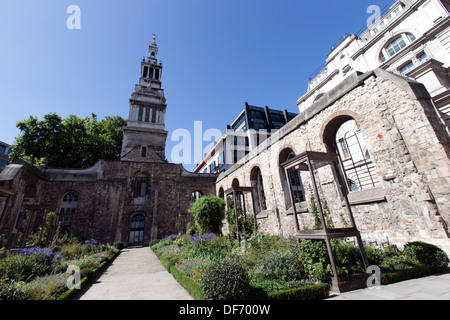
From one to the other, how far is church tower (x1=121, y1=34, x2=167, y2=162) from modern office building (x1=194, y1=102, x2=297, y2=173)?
8771 millimetres

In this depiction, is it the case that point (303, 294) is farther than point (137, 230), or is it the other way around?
point (137, 230)

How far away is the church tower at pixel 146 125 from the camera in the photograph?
2147 centimetres

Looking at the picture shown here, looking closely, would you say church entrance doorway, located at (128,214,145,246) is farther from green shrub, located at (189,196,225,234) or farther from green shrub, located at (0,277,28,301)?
green shrub, located at (0,277,28,301)

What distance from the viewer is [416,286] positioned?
3527mm

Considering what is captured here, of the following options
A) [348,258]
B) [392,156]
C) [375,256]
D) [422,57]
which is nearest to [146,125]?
[392,156]

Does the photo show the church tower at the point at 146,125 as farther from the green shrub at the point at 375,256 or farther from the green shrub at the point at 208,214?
the green shrub at the point at 375,256

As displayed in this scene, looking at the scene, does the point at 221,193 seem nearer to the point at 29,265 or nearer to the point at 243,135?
the point at 29,265

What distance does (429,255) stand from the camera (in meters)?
4.25

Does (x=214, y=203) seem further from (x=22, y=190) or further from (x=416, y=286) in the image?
(x=22, y=190)

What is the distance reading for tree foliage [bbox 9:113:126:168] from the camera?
20188mm

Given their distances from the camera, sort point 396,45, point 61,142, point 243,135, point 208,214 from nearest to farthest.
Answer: point 208,214
point 396,45
point 61,142
point 243,135

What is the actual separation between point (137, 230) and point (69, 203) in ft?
21.1

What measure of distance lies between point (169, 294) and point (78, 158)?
77.9ft

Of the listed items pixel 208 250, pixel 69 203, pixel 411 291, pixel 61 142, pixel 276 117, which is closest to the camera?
pixel 411 291
